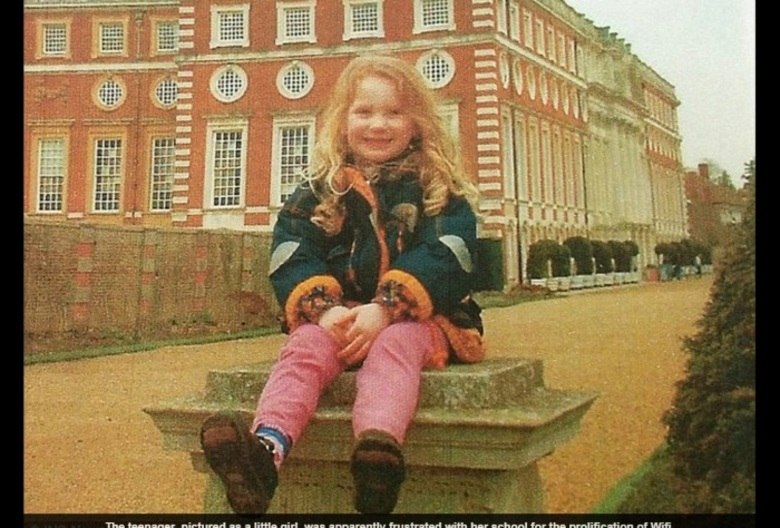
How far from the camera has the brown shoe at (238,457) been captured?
4566 millimetres

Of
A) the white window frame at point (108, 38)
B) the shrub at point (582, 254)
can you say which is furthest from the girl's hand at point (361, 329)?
the white window frame at point (108, 38)

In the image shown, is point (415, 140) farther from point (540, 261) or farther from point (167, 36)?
point (167, 36)

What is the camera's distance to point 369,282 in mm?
5316

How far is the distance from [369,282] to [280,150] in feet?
4.46

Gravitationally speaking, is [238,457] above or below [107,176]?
below

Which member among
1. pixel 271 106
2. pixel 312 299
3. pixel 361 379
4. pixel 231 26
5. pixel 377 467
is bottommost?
pixel 377 467

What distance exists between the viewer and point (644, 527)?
17.5 feet

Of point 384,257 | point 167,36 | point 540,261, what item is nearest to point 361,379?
point 384,257

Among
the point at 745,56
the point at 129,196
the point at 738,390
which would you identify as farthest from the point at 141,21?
the point at 738,390

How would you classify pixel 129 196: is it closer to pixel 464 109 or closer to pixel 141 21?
pixel 141 21

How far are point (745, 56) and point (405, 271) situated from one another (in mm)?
3066

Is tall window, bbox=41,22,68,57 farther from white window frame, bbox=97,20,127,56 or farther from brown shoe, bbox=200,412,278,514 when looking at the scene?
brown shoe, bbox=200,412,278,514

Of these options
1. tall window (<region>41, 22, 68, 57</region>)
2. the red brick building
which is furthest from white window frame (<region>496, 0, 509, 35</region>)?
tall window (<region>41, 22, 68, 57</region>)

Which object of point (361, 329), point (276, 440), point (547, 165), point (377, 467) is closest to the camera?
point (377, 467)
